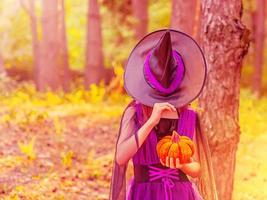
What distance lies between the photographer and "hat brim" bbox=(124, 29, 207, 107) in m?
4.19

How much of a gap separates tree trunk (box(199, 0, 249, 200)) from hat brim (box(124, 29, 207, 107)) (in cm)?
221

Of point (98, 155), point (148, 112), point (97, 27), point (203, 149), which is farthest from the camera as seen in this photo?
point (97, 27)

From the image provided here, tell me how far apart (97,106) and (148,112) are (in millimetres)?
9735

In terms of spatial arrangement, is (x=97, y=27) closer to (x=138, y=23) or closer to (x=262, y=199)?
(x=138, y=23)

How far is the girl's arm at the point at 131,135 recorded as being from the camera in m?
4.10

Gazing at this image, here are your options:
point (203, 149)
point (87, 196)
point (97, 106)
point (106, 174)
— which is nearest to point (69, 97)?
point (97, 106)

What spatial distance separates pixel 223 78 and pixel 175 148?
262 cm

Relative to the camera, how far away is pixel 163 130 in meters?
4.38

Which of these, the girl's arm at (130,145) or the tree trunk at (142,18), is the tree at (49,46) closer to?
the tree trunk at (142,18)

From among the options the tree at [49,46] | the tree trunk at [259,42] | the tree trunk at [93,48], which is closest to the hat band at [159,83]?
the tree at [49,46]

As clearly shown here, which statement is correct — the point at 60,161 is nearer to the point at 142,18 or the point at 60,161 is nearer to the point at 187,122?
the point at 187,122

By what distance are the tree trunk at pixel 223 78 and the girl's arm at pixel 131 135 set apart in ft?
8.11

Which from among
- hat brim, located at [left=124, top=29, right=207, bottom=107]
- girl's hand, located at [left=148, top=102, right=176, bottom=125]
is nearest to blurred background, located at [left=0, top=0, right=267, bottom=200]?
hat brim, located at [left=124, top=29, right=207, bottom=107]

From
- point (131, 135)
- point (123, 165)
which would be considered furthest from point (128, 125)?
point (123, 165)
